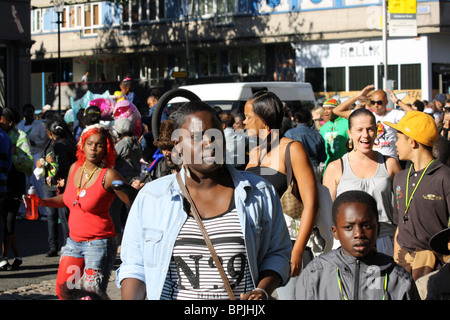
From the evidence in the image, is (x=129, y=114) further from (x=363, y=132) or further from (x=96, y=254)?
(x=363, y=132)

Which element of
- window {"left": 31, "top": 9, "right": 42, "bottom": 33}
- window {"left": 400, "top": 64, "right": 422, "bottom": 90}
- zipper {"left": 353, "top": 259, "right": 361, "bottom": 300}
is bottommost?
zipper {"left": 353, "top": 259, "right": 361, "bottom": 300}

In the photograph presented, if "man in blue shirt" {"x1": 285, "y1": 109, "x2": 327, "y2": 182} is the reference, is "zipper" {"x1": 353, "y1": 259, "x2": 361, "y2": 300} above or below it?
below

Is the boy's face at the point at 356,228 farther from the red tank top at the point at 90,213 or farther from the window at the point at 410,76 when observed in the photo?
the window at the point at 410,76

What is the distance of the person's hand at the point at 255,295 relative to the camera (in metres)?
3.25

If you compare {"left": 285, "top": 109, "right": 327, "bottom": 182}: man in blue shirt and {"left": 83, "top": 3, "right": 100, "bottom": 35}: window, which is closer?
{"left": 285, "top": 109, "right": 327, "bottom": 182}: man in blue shirt

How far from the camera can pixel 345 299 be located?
372 cm

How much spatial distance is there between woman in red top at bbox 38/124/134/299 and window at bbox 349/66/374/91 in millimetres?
28975

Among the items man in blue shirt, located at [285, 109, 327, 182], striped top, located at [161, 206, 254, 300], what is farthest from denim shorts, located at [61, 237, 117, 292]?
man in blue shirt, located at [285, 109, 327, 182]

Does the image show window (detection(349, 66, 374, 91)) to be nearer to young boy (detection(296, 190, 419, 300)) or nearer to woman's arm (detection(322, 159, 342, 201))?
woman's arm (detection(322, 159, 342, 201))

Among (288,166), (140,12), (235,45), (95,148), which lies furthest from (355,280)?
(140,12)

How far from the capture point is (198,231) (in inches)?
132

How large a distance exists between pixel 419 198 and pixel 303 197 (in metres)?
0.89

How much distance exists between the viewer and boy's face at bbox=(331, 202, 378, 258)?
12.5 ft
